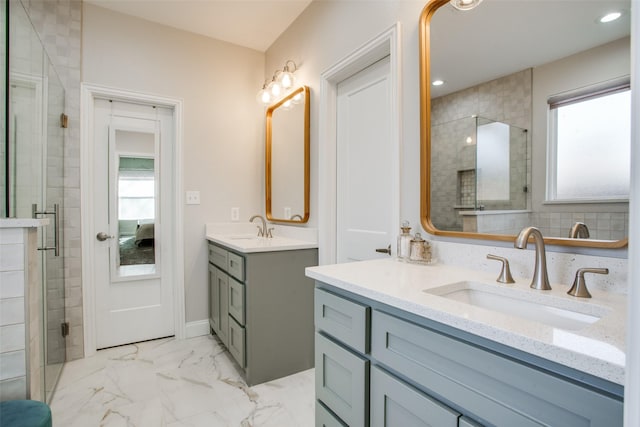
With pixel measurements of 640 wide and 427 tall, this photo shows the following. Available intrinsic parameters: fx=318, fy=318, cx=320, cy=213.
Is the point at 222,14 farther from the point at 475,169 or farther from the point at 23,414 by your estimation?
the point at 23,414

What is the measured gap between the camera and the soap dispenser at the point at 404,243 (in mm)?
1434

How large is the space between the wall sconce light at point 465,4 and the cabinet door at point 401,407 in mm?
1426

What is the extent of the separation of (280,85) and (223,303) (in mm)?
1787

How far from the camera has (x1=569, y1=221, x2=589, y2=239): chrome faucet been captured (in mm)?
980

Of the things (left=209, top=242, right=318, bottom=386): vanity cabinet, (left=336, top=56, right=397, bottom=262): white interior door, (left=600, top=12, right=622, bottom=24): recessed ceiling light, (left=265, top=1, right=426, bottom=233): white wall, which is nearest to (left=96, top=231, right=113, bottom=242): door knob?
(left=209, top=242, right=318, bottom=386): vanity cabinet

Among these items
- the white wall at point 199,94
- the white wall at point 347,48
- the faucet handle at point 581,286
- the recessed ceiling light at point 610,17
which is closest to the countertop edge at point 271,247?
the white wall at point 347,48

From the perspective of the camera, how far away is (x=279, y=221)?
2.76 m

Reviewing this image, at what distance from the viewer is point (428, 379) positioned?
0.81 m

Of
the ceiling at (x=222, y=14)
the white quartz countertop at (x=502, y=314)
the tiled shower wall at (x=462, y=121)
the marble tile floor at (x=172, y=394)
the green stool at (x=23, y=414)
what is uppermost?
the ceiling at (x=222, y=14)

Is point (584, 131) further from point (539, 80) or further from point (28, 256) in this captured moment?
point (28, 256)

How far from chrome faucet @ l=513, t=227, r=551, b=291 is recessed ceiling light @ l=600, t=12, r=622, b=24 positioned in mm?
657

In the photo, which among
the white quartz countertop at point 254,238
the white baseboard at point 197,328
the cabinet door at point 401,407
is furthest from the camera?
the white baseboard at point 197,328

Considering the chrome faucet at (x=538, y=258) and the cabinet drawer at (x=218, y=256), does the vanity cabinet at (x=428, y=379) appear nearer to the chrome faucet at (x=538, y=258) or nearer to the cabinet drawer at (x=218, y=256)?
the chrome faucet at (x=538, y=258)

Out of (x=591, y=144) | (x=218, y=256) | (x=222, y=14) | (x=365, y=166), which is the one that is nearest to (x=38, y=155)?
(x=218, y=256)
